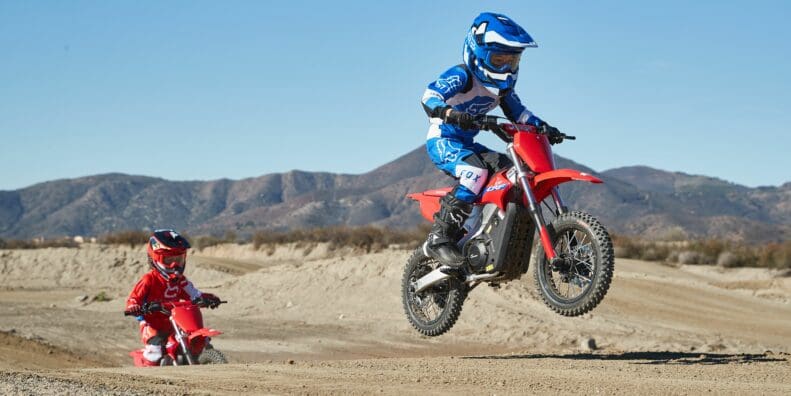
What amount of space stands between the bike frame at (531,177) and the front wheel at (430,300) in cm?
134

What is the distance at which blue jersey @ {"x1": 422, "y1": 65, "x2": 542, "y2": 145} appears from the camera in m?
9.80

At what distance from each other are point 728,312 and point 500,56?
13.9 metres

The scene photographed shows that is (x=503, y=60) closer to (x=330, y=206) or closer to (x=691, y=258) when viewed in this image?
(x=691, y=258)

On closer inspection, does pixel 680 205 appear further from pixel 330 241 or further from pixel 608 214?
pixel 330 241

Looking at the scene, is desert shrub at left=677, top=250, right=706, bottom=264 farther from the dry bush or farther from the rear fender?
the rear fender

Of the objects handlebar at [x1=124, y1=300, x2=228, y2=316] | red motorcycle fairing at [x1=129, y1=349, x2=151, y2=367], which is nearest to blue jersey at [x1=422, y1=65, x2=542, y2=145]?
handlebar at [x1=124, y1=300, x2=228, y2=316]

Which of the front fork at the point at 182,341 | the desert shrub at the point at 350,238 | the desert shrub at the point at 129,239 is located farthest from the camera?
the desert shrub at the point at 129,239

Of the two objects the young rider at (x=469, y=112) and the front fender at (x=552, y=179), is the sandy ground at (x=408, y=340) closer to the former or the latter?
the young rider at (x=469, y=112)

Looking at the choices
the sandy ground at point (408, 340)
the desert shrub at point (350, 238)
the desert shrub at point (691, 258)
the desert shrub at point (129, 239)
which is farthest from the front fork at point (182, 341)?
the desert shrub at point (129, 239)

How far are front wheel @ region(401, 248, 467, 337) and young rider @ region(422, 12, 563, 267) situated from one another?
517 millimetres

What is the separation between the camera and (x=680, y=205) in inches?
6058

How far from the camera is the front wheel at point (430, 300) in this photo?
10.4 meters

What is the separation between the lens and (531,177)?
9.21 m

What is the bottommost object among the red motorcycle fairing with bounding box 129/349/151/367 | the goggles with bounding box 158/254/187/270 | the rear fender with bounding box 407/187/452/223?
the red motorcycle fairing with bounding box 129/349/151/367
